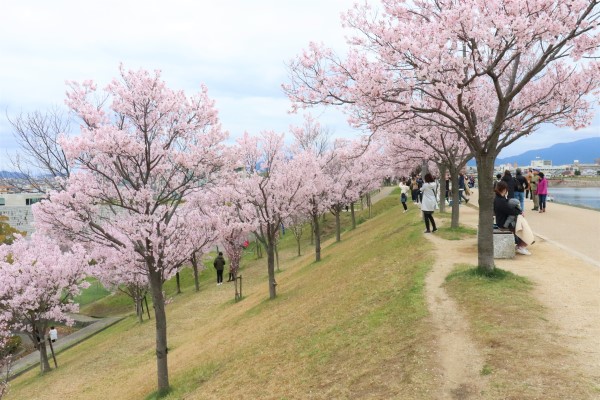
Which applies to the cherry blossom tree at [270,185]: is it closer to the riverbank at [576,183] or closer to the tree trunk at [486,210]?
the tree trunk at [486,210]

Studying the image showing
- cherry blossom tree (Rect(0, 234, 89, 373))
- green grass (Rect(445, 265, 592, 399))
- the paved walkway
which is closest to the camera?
green grass (Rect(445, 265, 592, 399))

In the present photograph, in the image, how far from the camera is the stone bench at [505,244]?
11750mm

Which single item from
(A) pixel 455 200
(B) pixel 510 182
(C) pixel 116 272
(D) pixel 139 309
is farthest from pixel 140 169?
(D) pixel 139 309

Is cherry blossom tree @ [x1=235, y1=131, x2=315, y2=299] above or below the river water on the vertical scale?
above

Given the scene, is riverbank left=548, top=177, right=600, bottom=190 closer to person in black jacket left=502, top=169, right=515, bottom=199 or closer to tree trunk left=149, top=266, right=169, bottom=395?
person in black jacket left=502, top=169, right=515, bottom=199

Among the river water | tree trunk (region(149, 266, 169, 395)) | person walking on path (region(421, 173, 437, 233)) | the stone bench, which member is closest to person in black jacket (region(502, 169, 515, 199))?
person walking on path (region(421, 173, 437, 233))

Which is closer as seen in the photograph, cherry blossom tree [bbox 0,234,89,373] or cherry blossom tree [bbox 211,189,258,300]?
cherry blossom tree [bbox 211,189,258,300]

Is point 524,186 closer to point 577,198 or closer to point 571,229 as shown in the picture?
point 571,229

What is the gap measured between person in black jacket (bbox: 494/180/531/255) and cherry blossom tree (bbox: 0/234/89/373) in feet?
67.4

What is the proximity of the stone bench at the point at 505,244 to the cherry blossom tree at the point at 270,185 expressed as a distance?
32.5ft

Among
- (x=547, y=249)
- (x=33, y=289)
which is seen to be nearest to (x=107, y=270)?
(x=33, y=289)

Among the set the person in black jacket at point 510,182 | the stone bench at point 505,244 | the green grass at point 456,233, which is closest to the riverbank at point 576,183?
the person in black jacket at point 510,182

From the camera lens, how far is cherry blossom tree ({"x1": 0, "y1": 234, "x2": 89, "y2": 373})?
19.4m

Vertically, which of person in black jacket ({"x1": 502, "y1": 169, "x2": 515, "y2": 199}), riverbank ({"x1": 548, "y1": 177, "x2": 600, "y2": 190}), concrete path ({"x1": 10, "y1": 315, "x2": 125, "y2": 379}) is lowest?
concrete path ({"x1": 10, "y1": 315, "x2": 125, "y2": 379})
